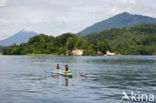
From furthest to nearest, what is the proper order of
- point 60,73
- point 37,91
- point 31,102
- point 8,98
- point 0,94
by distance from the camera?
point 60,73 < point 37,91 < point 0,94 < point 8,98 < point 31,102

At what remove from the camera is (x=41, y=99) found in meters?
29.1

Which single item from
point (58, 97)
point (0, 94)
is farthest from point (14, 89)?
point (58, 97)

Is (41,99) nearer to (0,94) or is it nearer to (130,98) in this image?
(0,94)

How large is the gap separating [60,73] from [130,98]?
2891cm

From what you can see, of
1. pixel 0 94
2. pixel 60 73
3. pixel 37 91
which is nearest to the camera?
pixel 0 94

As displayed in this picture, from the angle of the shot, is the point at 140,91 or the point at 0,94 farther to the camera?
the point at 140,91

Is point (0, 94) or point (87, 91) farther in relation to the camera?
point (87, 91)

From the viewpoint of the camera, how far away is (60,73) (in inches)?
2234

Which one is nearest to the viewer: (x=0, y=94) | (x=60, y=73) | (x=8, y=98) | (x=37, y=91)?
(x=8, y=98)

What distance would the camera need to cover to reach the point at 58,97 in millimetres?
30297

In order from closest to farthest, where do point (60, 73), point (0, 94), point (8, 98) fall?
1. point (8, 98)
2. point (0, 94)
3. point (60, 73)

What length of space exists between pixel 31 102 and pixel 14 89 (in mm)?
9249

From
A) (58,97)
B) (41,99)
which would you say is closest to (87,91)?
(58,97)

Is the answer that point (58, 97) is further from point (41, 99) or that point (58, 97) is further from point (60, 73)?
point (60, 73)
